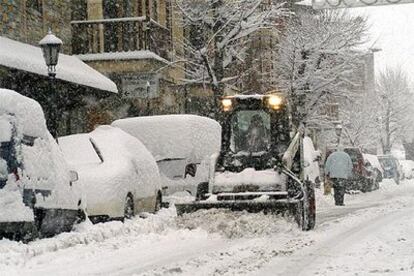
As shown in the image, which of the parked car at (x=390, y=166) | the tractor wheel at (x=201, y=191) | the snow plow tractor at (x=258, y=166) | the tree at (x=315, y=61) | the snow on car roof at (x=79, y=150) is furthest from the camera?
the parked car at (x=390, y=166)

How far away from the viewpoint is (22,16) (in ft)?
65.1

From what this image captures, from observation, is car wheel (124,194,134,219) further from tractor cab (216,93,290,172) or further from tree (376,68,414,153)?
tree (376,68,414,153)

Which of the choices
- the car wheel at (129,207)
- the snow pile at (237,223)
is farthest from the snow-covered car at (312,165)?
the snow pile at (237,223)

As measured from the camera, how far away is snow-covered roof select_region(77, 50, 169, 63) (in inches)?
874

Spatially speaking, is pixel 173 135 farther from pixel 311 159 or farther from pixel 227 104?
pixel 311 159

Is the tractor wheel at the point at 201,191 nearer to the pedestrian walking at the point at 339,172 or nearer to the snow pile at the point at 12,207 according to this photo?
the snow pile at the point at 12,207

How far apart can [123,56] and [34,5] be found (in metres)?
2.98

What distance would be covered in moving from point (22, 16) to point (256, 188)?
10032 mm

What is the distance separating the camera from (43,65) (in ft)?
59.8

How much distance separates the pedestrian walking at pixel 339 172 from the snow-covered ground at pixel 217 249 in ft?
22.9

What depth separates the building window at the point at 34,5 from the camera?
67.5ft

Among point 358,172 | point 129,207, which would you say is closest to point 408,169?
point 358,172

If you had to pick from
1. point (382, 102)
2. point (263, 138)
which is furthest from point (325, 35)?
point (382, 102)

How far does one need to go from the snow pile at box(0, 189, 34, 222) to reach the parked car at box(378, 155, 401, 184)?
3307 cm
